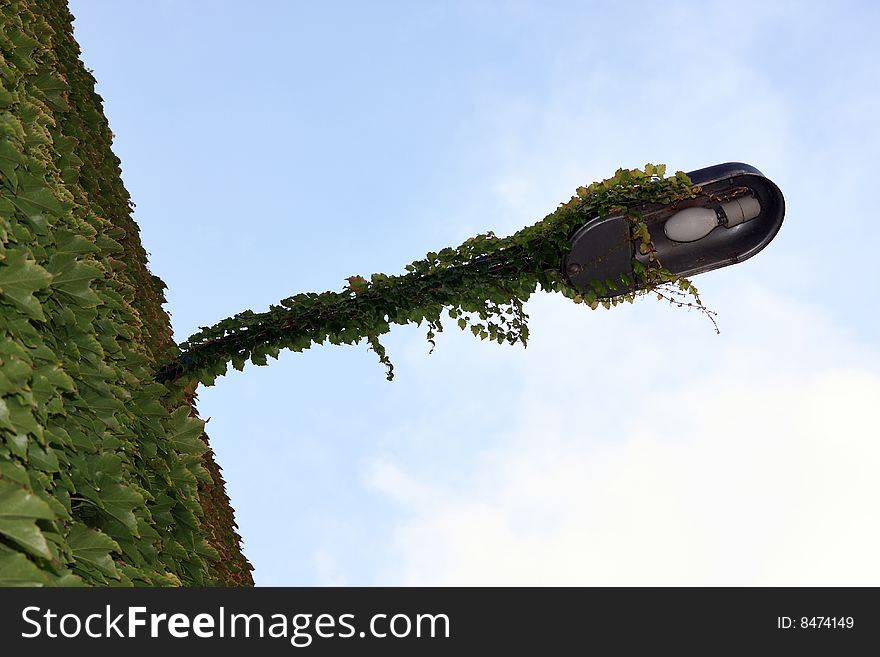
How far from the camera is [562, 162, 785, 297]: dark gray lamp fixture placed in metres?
3.57

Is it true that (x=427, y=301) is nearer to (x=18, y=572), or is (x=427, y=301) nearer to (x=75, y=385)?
(x=75, y=385)

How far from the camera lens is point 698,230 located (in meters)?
3.59

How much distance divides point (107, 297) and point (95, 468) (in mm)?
913

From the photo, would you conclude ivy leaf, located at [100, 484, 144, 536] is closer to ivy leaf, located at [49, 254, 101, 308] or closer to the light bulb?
ivy leaf, located at [49, 254, 101, 308]

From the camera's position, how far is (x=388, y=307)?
13.3 ft

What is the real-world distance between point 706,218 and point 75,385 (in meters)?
2.80

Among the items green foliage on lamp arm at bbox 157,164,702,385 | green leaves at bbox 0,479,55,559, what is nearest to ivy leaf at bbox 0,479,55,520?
green leaves at bbox 0,479,55,559

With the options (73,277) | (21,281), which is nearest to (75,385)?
(73,277)

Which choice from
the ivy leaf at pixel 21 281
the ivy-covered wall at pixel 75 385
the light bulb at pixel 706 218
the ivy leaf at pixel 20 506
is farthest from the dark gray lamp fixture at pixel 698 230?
the ivy leaf at pixel 20 506

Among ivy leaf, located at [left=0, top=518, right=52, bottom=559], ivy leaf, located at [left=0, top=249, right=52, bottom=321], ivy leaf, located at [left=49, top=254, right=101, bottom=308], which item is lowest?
ivy leaf, located at [left=0, top=518, right=52, bottom=559]

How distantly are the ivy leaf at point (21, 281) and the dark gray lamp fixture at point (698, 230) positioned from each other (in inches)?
94.6

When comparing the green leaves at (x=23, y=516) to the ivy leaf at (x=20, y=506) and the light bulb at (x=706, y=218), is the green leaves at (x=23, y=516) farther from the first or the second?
the light bulb at (x=706, y=218)
